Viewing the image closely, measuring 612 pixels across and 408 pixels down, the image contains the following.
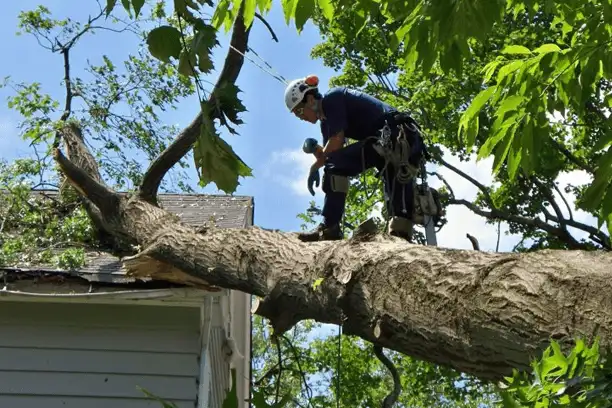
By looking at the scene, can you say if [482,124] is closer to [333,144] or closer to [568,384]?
[333,144]

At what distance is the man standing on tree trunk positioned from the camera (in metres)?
6.07

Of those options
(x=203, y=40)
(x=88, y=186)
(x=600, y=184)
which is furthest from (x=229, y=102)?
(x=88, y=186)

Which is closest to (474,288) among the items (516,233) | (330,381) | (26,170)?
(26,170)

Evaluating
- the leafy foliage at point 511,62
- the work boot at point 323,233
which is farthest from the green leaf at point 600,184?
the work boot at point 323,233

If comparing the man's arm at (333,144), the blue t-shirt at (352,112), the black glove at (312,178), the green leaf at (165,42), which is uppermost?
the blue t-shirt at (352,112)

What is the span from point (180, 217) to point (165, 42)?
16.9 ft

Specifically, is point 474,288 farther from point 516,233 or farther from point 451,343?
point 516,233

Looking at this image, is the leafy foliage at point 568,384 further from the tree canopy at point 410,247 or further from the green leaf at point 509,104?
the green leaf at point 509,104

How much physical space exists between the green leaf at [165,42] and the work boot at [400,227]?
129 inches

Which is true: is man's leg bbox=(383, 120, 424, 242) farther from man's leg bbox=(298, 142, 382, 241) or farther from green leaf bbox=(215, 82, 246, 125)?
green leaf bbox=(215, 82, 246, 125)

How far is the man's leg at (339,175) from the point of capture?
228 inches

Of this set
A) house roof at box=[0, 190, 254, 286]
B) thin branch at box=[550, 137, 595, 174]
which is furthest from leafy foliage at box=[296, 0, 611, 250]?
house roof at box=[0, 190, 254, 286]

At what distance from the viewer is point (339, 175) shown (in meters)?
6.07

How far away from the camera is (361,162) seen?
6.20m
